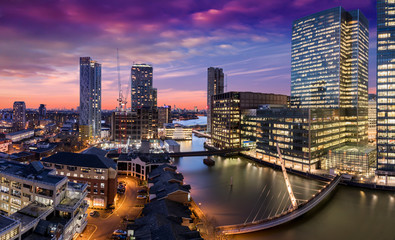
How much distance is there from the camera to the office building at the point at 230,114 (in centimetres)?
7862

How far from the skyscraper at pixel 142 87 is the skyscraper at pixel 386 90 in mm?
134538

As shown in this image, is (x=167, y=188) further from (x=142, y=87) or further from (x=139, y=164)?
(x=142, y=87)

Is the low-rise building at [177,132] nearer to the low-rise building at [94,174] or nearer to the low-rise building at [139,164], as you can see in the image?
the low-rise building at [139,164]

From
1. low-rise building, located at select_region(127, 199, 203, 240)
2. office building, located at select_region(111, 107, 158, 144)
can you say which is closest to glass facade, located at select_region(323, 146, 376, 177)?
low-rise building, located at select_region(127, 199, 203, 240)

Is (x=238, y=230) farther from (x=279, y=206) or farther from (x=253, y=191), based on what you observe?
(x=253, y=191)

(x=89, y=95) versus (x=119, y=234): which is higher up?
(x=89, y=95)

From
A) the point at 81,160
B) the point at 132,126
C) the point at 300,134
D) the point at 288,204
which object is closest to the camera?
the point at 81,160

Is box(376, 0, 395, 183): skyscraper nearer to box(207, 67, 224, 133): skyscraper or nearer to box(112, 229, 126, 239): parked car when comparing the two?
box(112, 229, 126, 239): parked car

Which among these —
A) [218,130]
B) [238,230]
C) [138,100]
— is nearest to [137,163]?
[238,230]

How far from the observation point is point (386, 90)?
4525cm

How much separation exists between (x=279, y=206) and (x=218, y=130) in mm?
53924

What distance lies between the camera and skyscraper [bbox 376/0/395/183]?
4328 cm

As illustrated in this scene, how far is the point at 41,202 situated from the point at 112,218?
719 cm

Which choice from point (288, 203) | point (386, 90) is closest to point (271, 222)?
point (288, 203)
